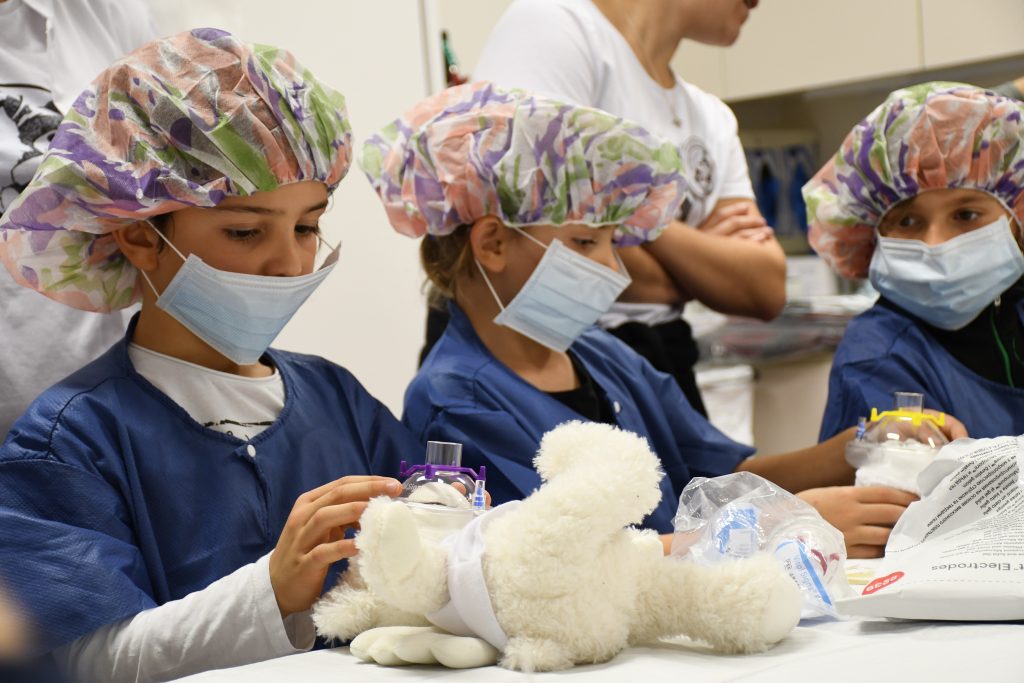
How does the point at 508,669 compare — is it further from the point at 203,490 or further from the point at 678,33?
the point at 678,33

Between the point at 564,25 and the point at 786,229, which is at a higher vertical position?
the point at 564,25

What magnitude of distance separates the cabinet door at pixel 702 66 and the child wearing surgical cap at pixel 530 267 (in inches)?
80.1

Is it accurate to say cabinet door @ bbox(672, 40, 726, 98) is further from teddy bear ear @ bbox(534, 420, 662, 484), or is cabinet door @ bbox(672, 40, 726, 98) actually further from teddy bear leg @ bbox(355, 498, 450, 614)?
teddy bear leg @ bbox(355, 498, 450, 614)

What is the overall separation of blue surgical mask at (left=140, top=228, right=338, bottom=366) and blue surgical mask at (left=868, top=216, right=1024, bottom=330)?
0.87 m


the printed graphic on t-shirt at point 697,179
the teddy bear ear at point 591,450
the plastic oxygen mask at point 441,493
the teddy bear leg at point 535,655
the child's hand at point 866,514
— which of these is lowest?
the child's hand at point 866,514

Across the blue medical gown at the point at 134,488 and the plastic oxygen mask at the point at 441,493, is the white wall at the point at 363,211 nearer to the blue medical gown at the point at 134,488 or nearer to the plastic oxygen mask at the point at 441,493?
the blue medical gown at the point at 134,488

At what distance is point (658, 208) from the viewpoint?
158cm

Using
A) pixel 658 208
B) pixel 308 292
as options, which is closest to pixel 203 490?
pixel 308 292

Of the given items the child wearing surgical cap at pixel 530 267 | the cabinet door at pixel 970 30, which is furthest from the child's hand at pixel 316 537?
the cabinet door at pixel 970 30

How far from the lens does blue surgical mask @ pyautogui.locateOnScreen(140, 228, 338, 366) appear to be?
117 centimetres

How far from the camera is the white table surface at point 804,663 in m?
0.75

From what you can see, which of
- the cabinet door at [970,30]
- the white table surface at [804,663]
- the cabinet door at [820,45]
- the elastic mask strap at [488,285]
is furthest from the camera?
the cabinet door at [820,45]

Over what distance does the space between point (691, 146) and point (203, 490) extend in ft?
3.53

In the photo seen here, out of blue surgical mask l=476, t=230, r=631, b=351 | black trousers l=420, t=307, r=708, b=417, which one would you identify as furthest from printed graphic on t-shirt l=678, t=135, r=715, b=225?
blue surgical mask l=476, t=230, r=631, b=351
